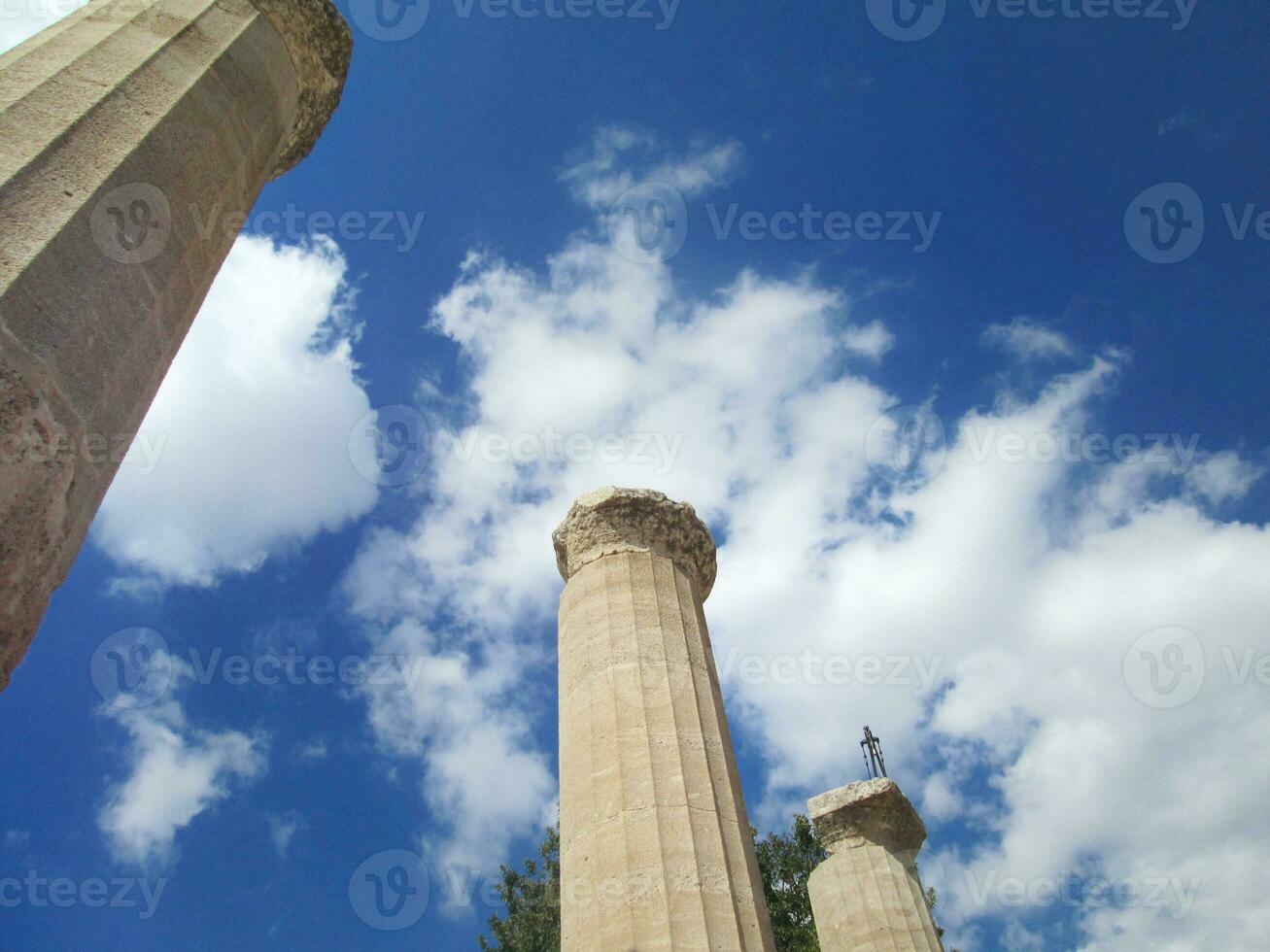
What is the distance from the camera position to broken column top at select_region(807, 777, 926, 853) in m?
14.6

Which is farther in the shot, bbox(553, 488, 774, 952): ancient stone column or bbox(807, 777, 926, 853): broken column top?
bbox(807, 777, 926, 853): broken column top

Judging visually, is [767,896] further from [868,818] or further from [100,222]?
[100,222]

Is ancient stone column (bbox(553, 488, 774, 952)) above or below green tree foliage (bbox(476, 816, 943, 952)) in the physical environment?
below

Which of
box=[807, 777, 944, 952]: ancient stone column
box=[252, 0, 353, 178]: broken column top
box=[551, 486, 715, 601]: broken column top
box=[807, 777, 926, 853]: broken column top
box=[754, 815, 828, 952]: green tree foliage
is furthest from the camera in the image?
box=[754, 815, 828, 952]: green tree foliage

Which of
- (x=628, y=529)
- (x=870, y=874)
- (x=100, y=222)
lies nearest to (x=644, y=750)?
(x=628, y=529)

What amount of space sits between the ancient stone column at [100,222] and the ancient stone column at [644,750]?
463 centimetres

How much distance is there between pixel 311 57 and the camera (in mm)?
7660

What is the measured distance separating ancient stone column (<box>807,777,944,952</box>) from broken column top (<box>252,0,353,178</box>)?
13163 millimetres

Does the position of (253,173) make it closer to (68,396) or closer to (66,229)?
(66,229)

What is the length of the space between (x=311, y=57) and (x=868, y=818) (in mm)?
13865

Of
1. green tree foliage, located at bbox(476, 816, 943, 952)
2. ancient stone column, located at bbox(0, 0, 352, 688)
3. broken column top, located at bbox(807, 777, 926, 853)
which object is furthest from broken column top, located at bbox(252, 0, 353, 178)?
green tree foliage, located at bbox(476, 816, 943, 952)

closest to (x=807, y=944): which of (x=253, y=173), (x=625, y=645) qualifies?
(x=625, y=645)

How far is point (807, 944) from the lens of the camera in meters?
24.6

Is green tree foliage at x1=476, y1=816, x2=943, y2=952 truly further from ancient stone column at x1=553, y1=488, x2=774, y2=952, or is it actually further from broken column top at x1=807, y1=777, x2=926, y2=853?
ancient stone column at x1=553, y1=488, x2=774, y2=952
